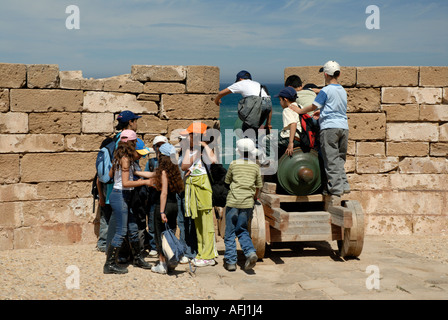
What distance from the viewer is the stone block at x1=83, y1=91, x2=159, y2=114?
860 centimetres

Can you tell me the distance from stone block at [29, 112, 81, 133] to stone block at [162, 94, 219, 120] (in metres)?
1.43

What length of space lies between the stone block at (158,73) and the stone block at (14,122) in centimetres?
182

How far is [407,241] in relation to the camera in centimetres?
907

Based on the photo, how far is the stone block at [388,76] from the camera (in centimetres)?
934

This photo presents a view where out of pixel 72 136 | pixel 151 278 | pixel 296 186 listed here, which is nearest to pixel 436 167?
pixel 296 186

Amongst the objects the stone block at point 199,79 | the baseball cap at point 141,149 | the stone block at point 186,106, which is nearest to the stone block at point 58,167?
the stone block at point 186,106

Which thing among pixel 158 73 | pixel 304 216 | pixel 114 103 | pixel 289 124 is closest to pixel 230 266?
pixel 304 216

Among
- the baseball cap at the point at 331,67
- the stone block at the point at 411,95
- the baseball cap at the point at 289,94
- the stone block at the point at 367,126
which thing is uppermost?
the baseball cap at the point at 331,67

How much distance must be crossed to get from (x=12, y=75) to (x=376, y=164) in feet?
20.4

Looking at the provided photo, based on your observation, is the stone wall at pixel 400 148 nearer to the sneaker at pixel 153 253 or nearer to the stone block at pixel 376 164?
the stone block at pixel 376 164

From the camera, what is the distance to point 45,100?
332 inches

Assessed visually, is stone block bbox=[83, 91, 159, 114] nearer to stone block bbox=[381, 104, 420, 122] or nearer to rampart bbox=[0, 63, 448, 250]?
rampart bbox=[0, 63, 448, 250]
